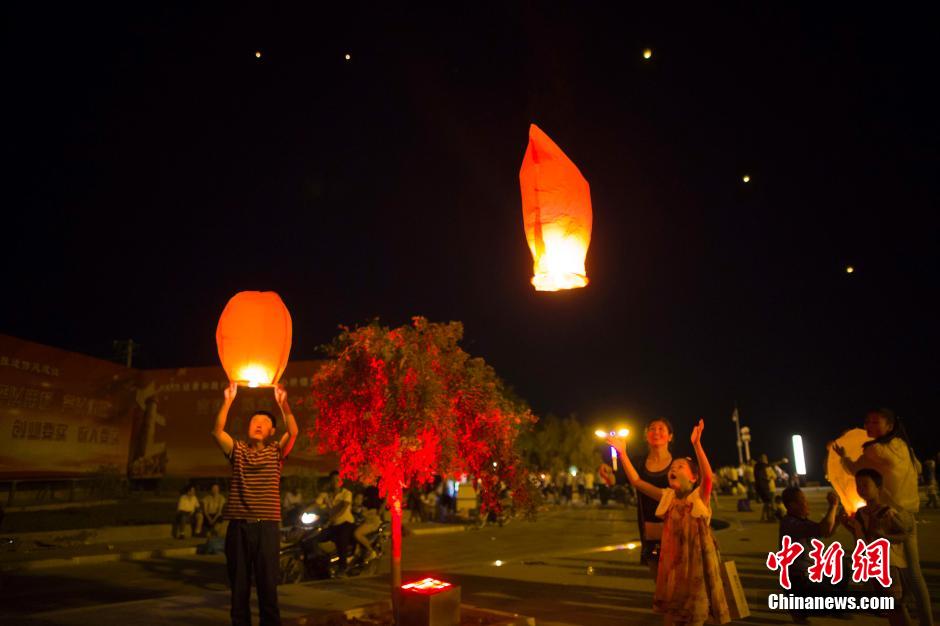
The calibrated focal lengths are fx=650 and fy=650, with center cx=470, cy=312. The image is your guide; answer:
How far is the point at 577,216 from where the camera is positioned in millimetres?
5395

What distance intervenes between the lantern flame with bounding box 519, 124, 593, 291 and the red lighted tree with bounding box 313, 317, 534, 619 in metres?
1.78

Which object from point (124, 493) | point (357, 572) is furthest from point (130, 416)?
point (357, 572)

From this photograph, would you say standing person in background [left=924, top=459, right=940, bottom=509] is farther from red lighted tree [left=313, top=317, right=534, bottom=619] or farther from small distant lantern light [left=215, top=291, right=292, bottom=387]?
small distant lantern light [left=215, top=291, right=292, bottom=387]

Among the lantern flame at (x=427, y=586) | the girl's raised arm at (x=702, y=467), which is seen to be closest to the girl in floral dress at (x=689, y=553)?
the girl's raised arm at (x=702, y=467)

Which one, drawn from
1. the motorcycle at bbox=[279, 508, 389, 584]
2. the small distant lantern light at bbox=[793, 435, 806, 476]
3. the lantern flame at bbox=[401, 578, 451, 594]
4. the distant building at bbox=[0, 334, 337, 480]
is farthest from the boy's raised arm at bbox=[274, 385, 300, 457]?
the small distant lantern light at bbox=[793, 435, 806, 476]

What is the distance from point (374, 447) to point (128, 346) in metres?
46.3

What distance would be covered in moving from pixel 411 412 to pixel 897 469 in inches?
170

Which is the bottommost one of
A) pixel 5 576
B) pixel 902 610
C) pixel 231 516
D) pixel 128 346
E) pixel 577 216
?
pixel 5 576

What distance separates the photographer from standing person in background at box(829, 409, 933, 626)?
5.20m

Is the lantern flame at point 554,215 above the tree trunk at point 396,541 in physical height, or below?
above

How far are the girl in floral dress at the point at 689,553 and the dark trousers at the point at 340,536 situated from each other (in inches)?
269

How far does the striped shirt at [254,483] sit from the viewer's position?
505 cm

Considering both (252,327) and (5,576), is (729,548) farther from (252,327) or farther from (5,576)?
(5,576)

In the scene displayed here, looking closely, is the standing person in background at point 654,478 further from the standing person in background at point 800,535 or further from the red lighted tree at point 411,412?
the standing person in background at point 800,535
